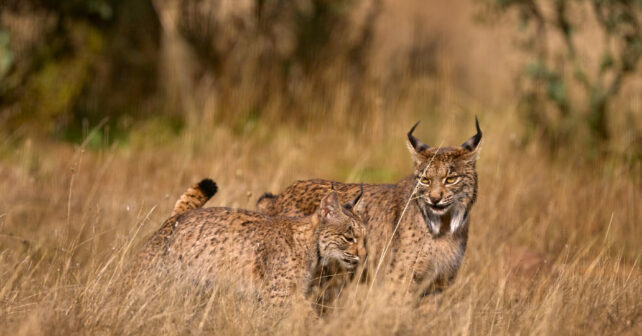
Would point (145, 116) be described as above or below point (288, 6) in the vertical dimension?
below

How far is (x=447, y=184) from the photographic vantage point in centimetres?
556

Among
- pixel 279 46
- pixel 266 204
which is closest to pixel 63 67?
pixel 279 46

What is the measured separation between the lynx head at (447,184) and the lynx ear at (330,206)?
544 millimetres

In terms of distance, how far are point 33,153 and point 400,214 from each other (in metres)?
5.74

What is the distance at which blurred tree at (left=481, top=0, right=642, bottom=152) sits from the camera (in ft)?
33.1

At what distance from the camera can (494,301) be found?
562cm

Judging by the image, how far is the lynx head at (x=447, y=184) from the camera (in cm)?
553

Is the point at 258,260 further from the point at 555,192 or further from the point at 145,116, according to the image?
the point at 145,116

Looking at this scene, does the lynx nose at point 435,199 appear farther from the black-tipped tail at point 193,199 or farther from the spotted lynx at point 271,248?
the black-tipped tail at point 193,199

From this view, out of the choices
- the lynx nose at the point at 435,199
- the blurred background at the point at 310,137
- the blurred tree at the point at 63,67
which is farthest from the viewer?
the blurred tree at the point at 63,67

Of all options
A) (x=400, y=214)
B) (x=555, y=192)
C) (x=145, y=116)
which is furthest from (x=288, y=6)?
(x=400, y=214)

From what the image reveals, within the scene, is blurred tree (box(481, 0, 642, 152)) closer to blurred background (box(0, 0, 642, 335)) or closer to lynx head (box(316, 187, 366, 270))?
blurred background (box(0, 0, 642, 335))

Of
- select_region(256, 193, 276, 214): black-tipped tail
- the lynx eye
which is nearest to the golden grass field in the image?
select_region(256, 193, 276, 214): black-tipped tail

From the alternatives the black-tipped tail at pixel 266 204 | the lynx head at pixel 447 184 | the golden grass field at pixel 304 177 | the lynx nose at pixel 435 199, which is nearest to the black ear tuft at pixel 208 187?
the golden grass field at pixel 304 177
